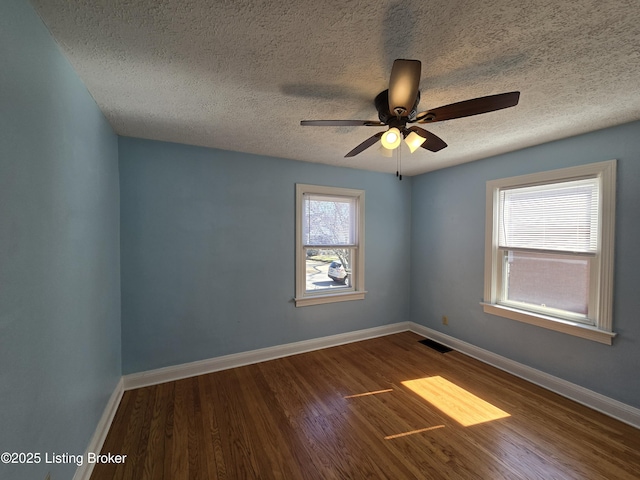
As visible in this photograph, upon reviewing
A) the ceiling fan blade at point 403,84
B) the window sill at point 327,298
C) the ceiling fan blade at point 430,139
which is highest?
the ceiling fan blade at point 403,84

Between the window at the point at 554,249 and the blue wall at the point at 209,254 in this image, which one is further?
the blue wall at the point at 209,254

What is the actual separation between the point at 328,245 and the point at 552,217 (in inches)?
94.1

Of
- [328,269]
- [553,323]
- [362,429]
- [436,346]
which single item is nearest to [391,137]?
[362,429]

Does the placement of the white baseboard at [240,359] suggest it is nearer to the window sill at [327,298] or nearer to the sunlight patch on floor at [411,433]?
the window sill at [327,298]

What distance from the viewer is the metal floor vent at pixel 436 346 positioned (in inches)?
130

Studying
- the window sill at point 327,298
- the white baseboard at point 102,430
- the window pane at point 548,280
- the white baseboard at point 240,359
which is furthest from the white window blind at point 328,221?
the white baseboard at point 102,430

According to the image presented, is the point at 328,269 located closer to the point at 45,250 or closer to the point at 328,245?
the point at 328,245

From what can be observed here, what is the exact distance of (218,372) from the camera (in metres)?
2.76

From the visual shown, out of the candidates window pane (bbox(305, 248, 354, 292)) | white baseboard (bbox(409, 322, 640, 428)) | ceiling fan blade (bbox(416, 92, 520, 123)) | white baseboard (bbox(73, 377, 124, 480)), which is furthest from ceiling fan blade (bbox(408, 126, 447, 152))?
white baseboard (bbox(73, 377, 124, 480))

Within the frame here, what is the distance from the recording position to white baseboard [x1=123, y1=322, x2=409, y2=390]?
2.51 meters

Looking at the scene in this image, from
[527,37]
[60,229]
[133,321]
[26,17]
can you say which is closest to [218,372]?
[133,321]

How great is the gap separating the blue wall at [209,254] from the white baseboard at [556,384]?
1.46 m

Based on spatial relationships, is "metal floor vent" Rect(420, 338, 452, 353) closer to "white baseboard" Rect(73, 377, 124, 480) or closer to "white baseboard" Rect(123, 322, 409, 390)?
"white baseboard" Rect(123, 322, 409, 390)

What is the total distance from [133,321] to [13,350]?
1788 mm
